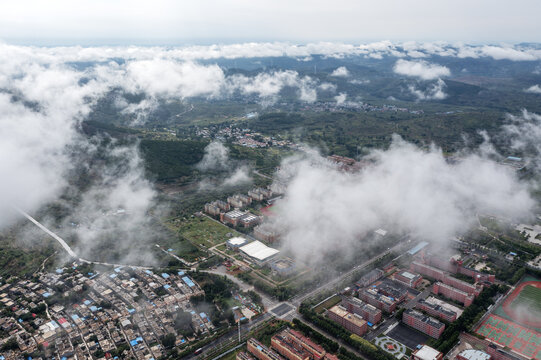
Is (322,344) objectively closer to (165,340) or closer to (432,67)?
(165,340)

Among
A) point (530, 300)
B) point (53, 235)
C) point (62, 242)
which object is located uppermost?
point (53, 235)

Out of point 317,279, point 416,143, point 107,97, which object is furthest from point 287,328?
point 107,97

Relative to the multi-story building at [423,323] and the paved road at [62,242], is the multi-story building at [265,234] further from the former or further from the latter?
the multi-story building at [423,323]

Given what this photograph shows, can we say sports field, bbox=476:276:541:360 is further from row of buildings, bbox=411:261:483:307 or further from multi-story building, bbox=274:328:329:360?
multi-story building, bbox=274:328:329:360

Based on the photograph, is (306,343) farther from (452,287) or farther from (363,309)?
(452,287)

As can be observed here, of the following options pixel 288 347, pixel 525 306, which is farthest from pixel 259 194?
pixel 525 306

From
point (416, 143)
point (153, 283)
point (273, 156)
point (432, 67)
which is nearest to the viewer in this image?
point (153, 283)

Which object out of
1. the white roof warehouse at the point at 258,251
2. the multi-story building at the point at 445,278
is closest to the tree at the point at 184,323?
the white roof warehouse at the point at 258,251
